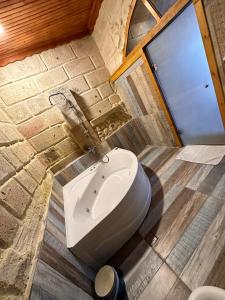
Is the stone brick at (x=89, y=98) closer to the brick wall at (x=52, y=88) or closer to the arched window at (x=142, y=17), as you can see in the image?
the brick wall at (x=52, y=88)

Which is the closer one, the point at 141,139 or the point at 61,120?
the point at 61,120

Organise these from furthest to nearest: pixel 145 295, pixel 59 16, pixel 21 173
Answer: pixel 59 16 → pixel 21 173 → pixel 145 295

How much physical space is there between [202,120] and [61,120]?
2.03 metres

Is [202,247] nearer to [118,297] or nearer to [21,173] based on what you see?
[118,297]

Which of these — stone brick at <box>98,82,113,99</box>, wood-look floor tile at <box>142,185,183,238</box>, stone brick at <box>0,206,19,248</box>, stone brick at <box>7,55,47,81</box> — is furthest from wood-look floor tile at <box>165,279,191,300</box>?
stone brick at <box>7,55,47,81</box>

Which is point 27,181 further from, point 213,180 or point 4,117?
point 213,180

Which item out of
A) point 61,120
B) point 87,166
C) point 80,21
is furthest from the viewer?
point 87,166

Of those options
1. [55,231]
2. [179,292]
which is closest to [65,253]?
[55,231]

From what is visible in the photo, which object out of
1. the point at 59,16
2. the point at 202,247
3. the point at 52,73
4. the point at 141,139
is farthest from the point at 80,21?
the point at 202,247

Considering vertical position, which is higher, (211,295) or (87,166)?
(87,166)

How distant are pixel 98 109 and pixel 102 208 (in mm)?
1678

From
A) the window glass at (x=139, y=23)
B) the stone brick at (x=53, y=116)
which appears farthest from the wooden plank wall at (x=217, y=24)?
the stone brick at (x=53, y=116)

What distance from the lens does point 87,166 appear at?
2.74m

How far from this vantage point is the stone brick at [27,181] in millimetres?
1619
